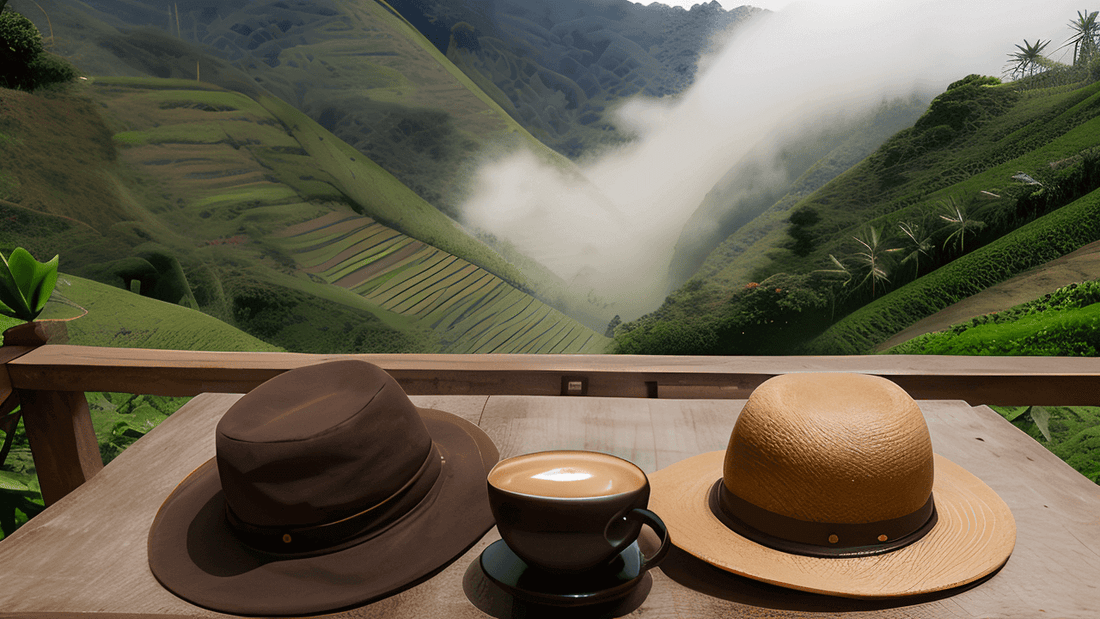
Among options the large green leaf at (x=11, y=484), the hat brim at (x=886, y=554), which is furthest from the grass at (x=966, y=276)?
the large green leaf at (x=11, y=484)

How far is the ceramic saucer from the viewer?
0.54 meters

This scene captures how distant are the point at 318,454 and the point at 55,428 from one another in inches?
52.6

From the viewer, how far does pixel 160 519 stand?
2.52ft

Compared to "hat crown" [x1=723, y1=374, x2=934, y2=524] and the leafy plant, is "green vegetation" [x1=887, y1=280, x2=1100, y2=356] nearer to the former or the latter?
"hat crown" [x1=723, y1=374, x2=934, y2=524]

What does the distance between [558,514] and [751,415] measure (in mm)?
255

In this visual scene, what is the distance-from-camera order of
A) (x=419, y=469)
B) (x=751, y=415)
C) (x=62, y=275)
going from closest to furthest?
(x=751, y=415) < (x=419, y=469) < (x=62, y=275)

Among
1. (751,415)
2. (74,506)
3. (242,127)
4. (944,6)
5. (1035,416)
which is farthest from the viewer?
(242,127)

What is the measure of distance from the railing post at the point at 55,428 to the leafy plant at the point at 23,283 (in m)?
0.09

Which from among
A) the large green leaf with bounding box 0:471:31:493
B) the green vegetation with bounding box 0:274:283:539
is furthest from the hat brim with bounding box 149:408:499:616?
the green vegetation with bounding box 0:274:283:539

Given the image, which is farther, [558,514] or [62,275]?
[62,275]

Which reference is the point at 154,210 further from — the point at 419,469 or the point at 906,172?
the point at 906,172

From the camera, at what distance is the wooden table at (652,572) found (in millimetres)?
588

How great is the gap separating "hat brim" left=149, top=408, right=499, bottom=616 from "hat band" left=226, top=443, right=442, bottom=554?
0.01 metres

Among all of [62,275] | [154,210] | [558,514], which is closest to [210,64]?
[154,210]
